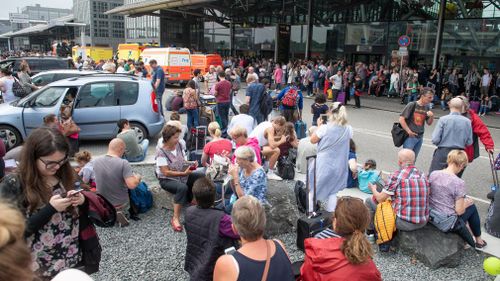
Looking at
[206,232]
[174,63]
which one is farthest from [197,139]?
[174,63]

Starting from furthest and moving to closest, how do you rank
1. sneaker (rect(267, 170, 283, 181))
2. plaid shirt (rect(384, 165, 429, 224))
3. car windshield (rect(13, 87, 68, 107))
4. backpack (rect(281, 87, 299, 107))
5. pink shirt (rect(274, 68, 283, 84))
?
pink shirt (rect(274, 68, 283, 84))
backpack (rect(281, 87, 299, 107))
car windshield (rect(13, 87, 68, 107))
sneaker (rect(267, 170, 283, 181))
plaid shirt (rect(384, 165, 429, 224))

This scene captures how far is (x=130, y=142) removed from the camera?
7.41 m

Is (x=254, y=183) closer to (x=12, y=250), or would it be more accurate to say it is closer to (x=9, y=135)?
(x=12, y=250)

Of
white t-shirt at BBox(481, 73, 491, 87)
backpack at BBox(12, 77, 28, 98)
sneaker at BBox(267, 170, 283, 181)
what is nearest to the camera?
sneaker at BBox(267, 170, 283, 181)

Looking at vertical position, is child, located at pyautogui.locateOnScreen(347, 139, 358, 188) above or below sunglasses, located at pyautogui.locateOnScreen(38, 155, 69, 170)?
below

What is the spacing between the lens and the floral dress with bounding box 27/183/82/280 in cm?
241

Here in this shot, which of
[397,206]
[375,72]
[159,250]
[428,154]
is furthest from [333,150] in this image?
[375,72]

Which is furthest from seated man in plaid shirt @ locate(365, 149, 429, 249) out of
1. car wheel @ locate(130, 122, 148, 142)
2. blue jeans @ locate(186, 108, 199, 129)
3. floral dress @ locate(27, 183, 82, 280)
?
car wheel @ locate(130, 122, 148, 142)

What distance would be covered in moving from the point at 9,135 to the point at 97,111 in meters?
1.89

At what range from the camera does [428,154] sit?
31.1ft

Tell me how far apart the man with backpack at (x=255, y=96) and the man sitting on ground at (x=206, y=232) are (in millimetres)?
6615

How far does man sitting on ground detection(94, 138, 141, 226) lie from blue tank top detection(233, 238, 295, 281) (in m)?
2.88

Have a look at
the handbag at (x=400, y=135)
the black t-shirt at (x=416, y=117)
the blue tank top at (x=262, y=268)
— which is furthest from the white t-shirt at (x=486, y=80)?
the blue tank top at (x=262, y=268)

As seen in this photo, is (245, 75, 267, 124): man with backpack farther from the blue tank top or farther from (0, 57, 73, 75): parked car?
(0, 57, 73, 75): parked car
